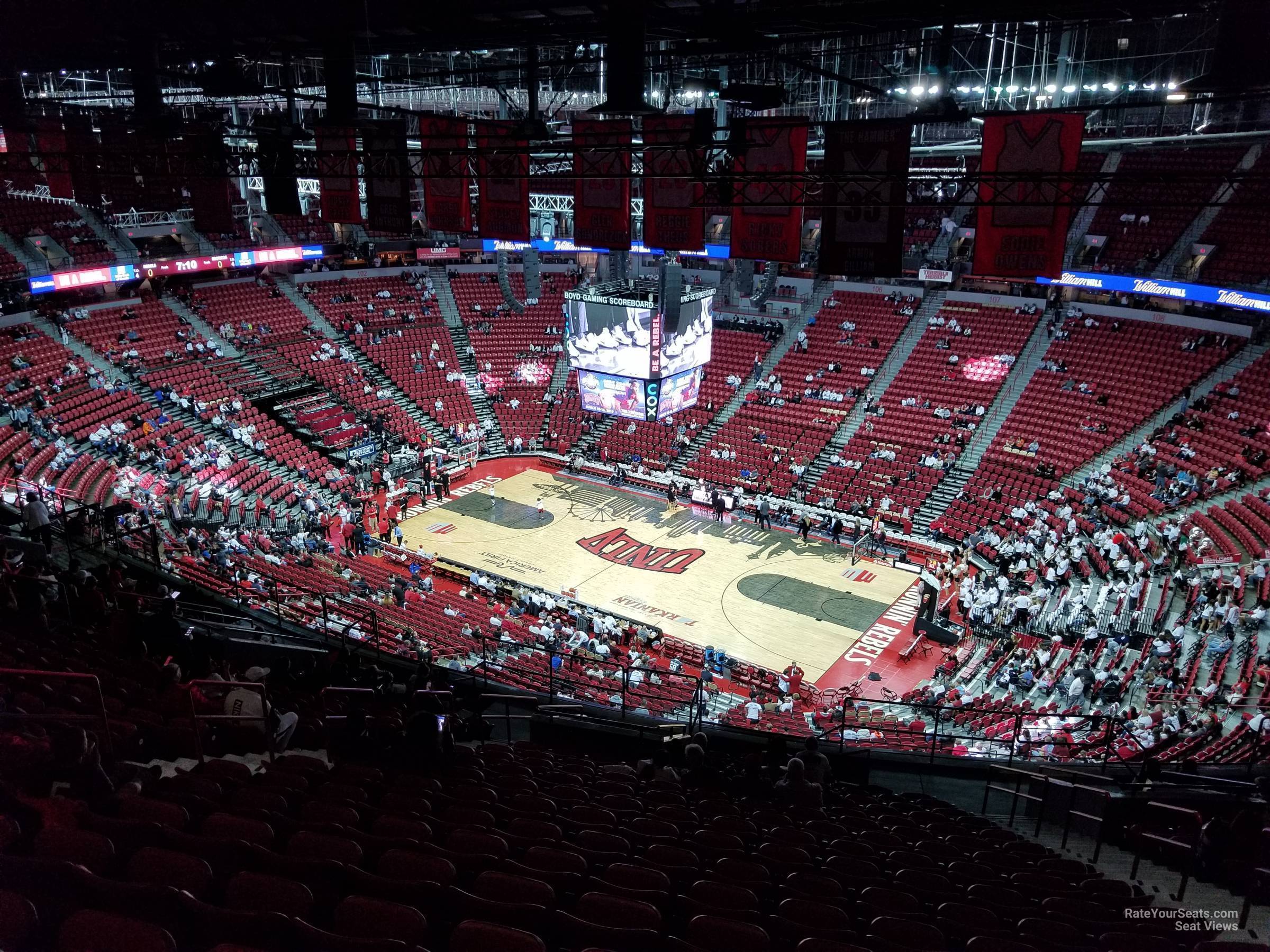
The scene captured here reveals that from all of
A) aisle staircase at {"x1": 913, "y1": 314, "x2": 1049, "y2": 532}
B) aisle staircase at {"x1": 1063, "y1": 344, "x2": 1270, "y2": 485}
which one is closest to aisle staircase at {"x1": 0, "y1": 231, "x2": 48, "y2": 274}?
aisle staircase at {"x1": 913, "y1": 314, "x2": 1049, "y2": 532}

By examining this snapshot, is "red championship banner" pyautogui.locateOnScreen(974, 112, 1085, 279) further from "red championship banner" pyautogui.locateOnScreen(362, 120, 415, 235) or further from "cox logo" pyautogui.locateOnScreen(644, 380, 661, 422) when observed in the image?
"cox logo" pyautogui.locateOnScreen(644, 380, 661, 422)

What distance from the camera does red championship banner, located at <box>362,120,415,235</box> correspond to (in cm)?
1490

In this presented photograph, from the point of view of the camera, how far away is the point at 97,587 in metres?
11.5

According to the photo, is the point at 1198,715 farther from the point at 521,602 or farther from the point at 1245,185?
the point at 1245,185

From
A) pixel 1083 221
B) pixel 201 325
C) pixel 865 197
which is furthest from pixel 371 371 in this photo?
pixel 1083 221

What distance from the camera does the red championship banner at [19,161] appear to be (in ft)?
56.9

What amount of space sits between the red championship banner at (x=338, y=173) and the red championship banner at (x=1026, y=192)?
10.2 m

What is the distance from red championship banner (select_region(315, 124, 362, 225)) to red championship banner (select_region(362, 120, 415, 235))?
1.09 feet

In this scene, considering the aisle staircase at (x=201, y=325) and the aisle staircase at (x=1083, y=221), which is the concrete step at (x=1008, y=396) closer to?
the aisle staircase at (x=1083, y=221)

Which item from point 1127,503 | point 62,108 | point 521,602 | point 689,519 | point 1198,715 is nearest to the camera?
point 1198,715

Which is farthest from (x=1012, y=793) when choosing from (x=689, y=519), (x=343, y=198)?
(x=689, y=519)

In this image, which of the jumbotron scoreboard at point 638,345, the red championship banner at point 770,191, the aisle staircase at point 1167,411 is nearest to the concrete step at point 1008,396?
the aisle staircase at point 1167,411

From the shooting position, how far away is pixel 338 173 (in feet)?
55.6

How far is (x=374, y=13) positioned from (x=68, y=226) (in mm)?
25838
